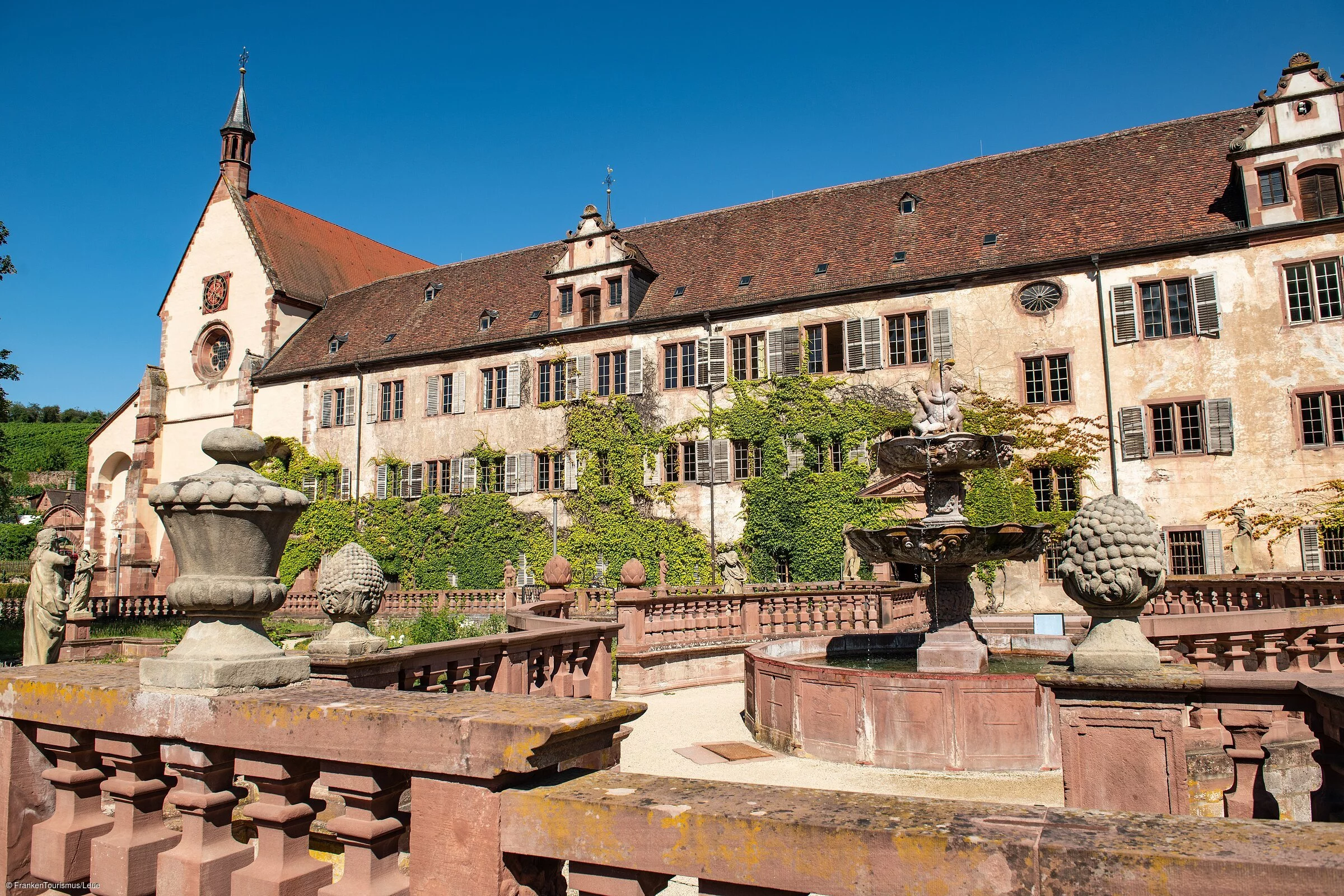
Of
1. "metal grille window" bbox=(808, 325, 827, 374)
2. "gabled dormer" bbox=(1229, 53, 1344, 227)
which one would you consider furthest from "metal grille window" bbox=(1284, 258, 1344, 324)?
"metal grille window" bbox=(808, 325, 827, 374)

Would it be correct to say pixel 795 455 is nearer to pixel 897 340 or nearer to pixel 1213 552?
pixel 897 340

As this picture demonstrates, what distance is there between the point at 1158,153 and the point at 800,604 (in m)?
18.9

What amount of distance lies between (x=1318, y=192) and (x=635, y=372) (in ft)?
65.2

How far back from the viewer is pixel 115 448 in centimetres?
4356

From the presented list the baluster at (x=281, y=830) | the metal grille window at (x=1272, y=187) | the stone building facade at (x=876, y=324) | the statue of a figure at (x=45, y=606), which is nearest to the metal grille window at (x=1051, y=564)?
the stone building facade at (x=876, y=324)

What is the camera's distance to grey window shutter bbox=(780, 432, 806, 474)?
1099 inches

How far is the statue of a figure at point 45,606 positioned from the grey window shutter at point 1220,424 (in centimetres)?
2453

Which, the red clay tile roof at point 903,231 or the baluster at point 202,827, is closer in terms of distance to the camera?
the baluster at point 202,827

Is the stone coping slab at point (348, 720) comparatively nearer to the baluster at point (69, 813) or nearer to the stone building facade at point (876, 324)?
the baluster at point (69, 813)

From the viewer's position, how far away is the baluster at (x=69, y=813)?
3586 mm

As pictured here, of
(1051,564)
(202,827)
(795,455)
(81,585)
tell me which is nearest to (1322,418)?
(1051,564)

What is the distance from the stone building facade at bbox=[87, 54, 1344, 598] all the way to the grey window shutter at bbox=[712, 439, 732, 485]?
12 cm

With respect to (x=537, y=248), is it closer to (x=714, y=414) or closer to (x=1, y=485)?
(x=714, y=414)

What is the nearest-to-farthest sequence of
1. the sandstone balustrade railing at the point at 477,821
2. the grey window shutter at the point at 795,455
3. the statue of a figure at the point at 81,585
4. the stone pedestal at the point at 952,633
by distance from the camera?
1. the sandstone balustrade railing at the point at 477,821
2. the stone pedestal at the point at 952,633
3. the statue of a figure at the point at 81,585
4. the grey window shutter at the point at 795,455
